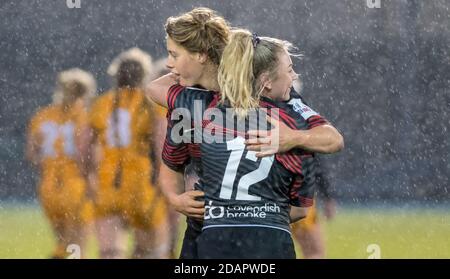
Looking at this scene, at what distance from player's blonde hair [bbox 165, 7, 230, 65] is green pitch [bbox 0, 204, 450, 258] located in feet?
15.5

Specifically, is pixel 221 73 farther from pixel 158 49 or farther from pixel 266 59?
pixel 158 49

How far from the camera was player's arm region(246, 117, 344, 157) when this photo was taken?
456 cm

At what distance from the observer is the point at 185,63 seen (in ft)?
16.3

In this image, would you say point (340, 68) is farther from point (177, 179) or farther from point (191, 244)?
point (191, 244)

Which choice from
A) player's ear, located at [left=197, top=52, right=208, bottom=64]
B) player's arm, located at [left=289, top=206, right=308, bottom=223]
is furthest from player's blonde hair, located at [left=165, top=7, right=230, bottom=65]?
player's arm, located at [left=289, top=206, right=308, bottom=223]

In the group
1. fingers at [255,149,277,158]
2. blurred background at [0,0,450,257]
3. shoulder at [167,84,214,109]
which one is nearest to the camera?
fingers at [255,149,277,158]

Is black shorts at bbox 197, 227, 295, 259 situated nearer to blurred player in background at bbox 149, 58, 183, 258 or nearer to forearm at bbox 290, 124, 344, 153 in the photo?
forearm at bbox 290, 124, 344, 153

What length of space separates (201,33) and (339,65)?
9528 mm

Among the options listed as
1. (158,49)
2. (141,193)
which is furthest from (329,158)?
(141,193)

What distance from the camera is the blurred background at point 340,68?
44.6 feet

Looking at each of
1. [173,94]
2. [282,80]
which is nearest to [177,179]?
[173,94]

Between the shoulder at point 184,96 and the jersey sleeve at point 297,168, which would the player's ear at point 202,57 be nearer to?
the shoulder at point 184,96

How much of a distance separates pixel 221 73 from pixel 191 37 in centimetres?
36

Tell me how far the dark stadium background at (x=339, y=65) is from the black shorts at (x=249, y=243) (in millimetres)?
8925
